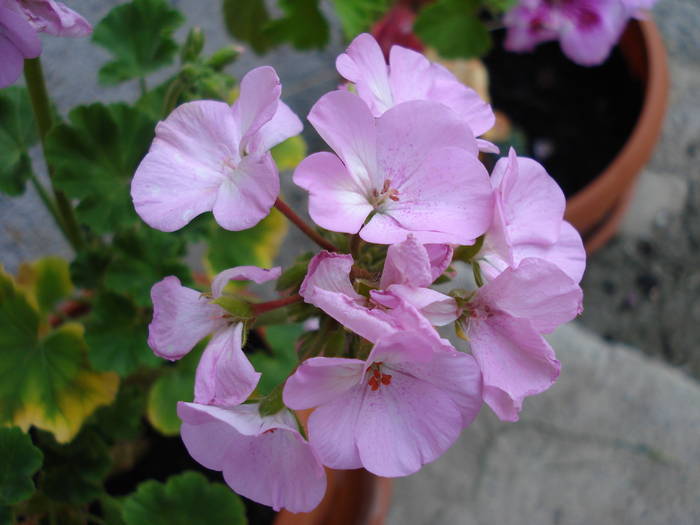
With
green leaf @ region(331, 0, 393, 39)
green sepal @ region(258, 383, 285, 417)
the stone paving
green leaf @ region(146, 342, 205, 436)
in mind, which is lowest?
the stone paving

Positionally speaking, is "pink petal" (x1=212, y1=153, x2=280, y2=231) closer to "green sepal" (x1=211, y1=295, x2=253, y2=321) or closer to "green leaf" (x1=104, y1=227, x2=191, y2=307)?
"green sepal" (x1=211, y1=295, x2=253, y2=321)

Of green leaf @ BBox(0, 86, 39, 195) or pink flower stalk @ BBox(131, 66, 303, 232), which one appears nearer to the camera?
pink flower stalk @ BBox(131, 66, 303, 232)

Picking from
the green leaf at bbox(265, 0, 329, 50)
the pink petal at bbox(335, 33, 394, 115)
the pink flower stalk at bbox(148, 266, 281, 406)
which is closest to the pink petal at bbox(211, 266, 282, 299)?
the pink flower stalk at bbox(148, 266, 281, 406)

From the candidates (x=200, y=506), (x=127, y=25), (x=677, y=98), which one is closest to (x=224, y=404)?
(x=200, y=506)

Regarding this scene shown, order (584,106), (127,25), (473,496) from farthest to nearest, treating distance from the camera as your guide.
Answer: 1. (584,106)
2. (473,496)
3. (127,25)

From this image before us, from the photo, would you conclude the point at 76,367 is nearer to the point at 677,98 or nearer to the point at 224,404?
the point at 224,404

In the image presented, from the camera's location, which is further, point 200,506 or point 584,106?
point 584,106

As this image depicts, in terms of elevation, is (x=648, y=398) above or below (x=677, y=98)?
Answer: below

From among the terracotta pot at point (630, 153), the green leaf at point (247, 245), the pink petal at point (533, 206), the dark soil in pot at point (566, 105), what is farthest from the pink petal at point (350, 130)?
the dark soil in pot at point (566, 105)
